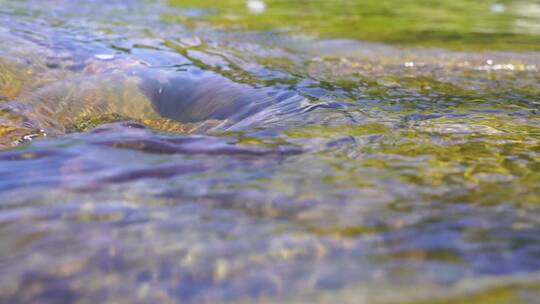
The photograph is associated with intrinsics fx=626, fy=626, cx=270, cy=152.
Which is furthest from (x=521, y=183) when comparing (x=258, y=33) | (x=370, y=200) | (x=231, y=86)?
(x=258, y=33)

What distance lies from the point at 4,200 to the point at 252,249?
970 millimetres

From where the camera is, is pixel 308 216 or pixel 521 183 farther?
pixel 521 183

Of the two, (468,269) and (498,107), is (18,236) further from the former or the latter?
(498,107)

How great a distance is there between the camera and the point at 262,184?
231cm

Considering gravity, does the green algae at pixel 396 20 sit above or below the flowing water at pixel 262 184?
above

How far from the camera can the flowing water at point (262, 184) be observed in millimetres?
1691

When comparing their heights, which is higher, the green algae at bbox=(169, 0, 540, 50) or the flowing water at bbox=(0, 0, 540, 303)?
the green algae at bbox=(169, 0, 540, 50)

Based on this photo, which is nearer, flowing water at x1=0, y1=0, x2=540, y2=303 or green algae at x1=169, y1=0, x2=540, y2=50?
flowing water at x1=0, y1=0, x2=540, y2=303

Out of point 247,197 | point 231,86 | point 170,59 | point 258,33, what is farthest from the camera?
point 258,33

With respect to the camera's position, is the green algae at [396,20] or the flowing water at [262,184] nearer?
the flowing water at [262,184]

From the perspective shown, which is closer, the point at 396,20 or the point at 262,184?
the point at 262,184

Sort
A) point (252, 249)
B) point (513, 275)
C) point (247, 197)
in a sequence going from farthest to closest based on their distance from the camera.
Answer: point (247, 197) → point (252, 249) → point (513, 275)

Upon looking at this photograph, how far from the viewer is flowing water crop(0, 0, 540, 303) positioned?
1.69 metres

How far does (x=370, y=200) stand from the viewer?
2166 millimetres
